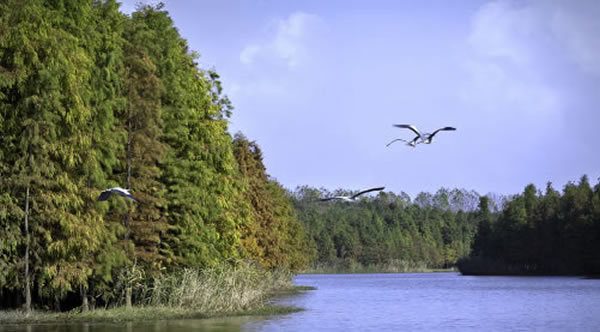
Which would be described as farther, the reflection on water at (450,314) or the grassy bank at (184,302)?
the reflection on water at (450,314)

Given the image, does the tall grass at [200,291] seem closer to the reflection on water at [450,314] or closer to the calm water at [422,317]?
the calm water at [422,317]

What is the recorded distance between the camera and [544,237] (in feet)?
407

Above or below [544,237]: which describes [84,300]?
below

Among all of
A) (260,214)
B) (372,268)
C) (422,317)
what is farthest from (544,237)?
(422,317)

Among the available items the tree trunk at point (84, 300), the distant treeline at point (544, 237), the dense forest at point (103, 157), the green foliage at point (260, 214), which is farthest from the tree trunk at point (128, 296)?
the distant treeline at point (544, 237)

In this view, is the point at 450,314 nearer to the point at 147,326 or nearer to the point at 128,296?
the point at 128,296

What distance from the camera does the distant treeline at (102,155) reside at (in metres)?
A: 33.2

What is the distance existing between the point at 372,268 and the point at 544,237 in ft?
205

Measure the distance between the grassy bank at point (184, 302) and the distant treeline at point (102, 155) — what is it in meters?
0.80

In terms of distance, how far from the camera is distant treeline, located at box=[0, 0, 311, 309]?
33250mm

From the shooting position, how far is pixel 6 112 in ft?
109

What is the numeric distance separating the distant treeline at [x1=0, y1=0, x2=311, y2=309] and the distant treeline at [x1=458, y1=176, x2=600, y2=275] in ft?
249

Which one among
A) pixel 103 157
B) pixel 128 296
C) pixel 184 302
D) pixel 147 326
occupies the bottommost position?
pixel 147 326

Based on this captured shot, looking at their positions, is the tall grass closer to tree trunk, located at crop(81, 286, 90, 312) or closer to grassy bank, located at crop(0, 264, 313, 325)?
grassy bank, located at crop(0, 264, 313, 325)
